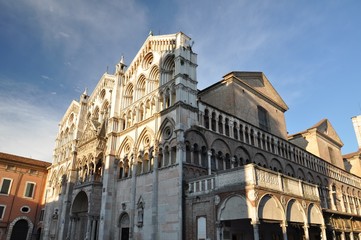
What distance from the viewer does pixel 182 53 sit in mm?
21219

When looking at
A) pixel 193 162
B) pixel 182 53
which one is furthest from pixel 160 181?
pixel 182 53

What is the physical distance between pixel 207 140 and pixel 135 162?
241 inches

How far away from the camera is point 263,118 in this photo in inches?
1196

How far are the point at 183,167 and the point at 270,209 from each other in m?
5.85

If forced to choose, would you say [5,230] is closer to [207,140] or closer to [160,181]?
[160,181]

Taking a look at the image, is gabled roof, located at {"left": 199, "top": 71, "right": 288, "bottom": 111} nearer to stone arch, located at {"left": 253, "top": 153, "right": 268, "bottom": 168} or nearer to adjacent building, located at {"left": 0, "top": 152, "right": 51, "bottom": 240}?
stone arch, located at {"left": 253, "top": 153, "right": 268, "bottom": 168}

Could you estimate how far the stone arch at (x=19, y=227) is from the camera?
33531 millimetres

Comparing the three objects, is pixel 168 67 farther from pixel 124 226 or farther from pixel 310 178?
pixel 310 178

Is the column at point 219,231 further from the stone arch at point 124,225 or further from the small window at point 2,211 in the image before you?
the small window at point 2,211

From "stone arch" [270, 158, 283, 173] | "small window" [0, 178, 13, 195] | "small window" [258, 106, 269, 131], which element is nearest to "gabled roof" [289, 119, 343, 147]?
"small window" [258, 106, 269, 131]

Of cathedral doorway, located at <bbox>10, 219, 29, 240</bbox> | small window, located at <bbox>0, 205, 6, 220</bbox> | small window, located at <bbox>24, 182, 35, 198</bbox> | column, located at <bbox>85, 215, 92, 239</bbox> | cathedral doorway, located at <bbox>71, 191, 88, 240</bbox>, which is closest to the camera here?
column, located at <bbox>85, 215, 92, 239</bbox>

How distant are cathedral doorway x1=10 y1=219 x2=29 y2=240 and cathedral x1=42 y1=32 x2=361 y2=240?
180 inches

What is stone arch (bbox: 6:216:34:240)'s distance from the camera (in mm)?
33531

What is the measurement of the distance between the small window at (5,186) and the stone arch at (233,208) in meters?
30.6
